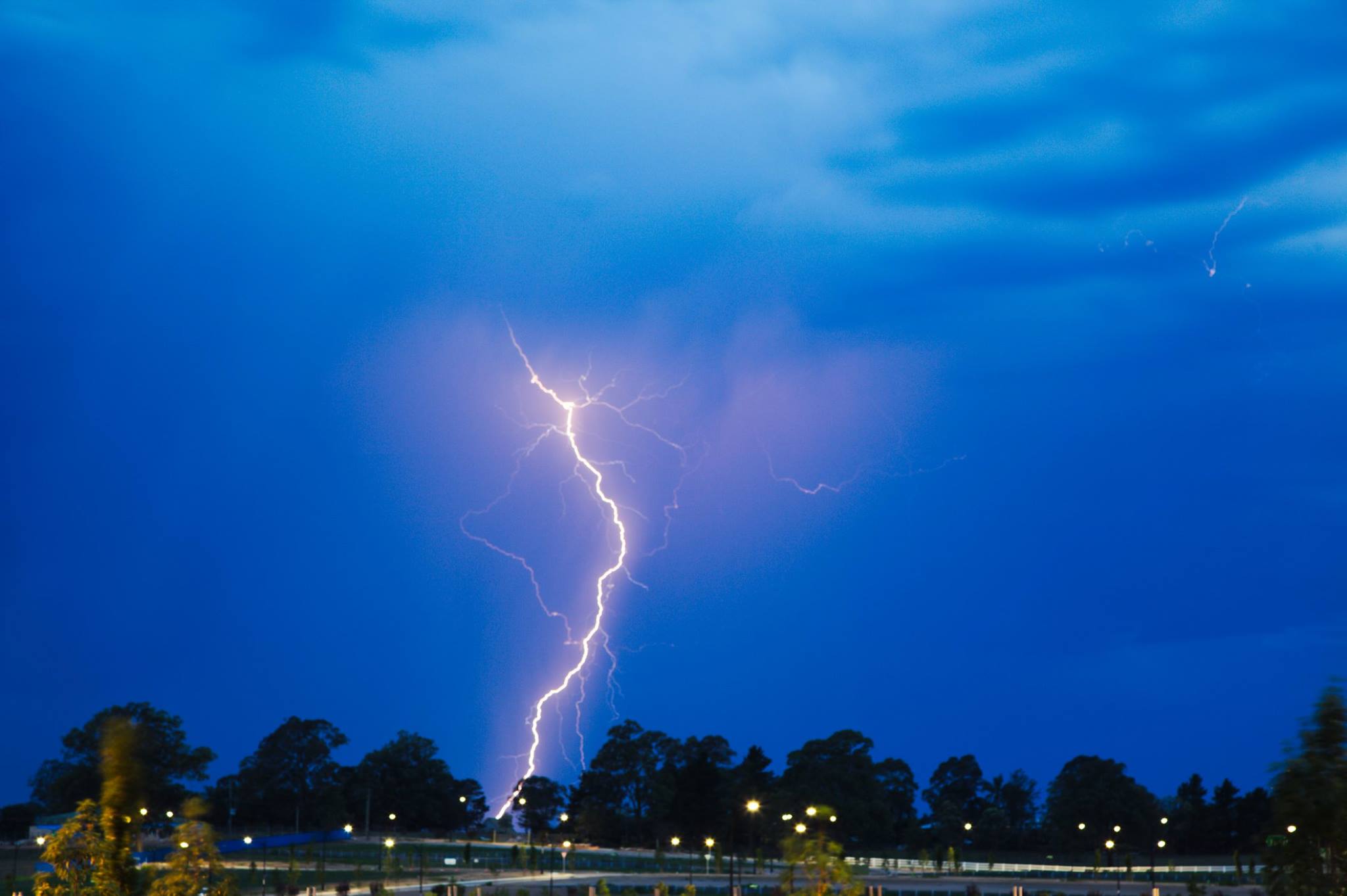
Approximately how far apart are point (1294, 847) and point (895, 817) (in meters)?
86.7

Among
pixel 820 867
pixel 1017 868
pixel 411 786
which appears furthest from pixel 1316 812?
pixel 411 786

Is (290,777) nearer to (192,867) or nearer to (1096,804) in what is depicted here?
(1096,804)

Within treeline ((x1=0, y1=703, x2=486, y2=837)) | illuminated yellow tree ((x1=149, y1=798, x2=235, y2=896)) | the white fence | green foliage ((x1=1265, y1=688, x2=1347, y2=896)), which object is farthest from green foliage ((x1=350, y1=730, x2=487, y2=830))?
green foliage ((x1=1265, y1=688, x2=1347, y2=896))

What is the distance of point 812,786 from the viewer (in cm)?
8050

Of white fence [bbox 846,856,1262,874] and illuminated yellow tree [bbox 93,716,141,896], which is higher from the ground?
illuminated yellow tree [bbox 93,716,141,896]

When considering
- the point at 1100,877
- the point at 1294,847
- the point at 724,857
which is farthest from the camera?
the point at 724,857

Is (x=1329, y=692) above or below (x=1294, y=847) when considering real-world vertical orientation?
above

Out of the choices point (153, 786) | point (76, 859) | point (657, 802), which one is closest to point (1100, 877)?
point (657, 802)

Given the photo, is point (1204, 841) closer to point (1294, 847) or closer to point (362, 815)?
point (362, 815)

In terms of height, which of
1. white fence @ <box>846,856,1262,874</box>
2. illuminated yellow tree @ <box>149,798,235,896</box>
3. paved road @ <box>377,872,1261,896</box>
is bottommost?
white fence @ <box>846,856,1262,874</box>

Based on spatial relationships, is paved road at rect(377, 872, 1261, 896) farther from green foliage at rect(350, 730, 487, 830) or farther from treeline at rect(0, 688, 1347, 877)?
green foliage at rect(350, 730, 487, 830)

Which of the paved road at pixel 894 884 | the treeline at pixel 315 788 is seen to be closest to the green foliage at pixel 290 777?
the treeline at pixel 315 788

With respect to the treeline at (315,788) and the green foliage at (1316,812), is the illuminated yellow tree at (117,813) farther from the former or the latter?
the treeline at (315,788)

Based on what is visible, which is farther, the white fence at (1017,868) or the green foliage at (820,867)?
the white fence at (1017,868)
